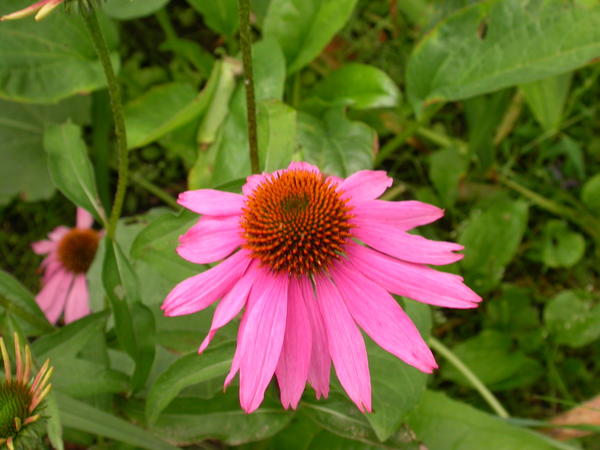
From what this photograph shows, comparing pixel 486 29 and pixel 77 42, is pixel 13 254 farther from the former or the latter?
pixel 486 29

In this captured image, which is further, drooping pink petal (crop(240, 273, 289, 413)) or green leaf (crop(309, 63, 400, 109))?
green leaf (crop(309, 63, 400, 109))

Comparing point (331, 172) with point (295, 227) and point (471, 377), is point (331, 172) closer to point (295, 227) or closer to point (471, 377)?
point (295, 227)

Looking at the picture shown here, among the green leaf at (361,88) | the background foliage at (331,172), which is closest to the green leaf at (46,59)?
the background foliage at (331,172)

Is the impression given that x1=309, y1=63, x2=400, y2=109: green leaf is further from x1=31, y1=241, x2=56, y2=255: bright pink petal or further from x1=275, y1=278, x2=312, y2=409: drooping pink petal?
x1=31, y1=241, x2=56, y2=255: bright pink petal

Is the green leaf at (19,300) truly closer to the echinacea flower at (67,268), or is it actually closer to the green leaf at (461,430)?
the echinacea flower at (67,268)

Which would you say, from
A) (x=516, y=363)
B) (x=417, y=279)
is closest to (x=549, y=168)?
(x=516, y=363)

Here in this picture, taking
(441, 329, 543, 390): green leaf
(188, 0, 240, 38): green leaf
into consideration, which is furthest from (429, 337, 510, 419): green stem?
(188, 0, 240, 38): green leaf
